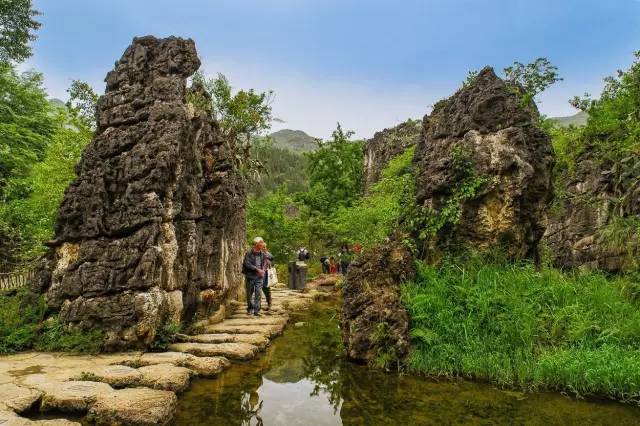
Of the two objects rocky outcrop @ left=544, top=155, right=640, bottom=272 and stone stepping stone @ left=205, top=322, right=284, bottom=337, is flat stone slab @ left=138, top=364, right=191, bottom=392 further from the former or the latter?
rocky outcrop @ left=544, top=155, right=640, bottom=272

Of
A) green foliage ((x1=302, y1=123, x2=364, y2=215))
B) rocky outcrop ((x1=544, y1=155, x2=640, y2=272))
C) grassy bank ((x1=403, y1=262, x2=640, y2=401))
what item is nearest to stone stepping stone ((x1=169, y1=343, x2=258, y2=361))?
grassy bank ((x1=403, y1=262, x2=640, y2=401))

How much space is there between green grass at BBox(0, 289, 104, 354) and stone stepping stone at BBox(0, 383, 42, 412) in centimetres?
178

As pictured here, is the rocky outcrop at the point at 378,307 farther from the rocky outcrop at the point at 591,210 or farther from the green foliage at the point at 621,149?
the rocky outcrop at the point at 591,210

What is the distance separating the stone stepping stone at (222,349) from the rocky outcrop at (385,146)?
20.8 meters

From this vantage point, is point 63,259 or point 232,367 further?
point 63,259

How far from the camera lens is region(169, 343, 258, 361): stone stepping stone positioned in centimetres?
762

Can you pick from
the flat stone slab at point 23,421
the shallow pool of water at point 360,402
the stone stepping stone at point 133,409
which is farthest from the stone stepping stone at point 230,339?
the flat stone slab at point 23,421

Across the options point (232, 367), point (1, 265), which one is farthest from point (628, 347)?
point (1, 265)

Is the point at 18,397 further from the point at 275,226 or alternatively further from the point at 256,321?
the point at 275,226

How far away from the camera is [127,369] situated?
20.8 feet

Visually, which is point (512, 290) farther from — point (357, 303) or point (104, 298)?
point (104, 298)

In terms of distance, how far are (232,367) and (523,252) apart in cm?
602

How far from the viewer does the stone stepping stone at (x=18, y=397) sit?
5.00 m

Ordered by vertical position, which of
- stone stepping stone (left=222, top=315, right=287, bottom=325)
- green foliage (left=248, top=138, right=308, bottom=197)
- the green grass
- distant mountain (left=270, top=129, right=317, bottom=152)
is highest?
distant mountain (left=270, top=129, right=317, bottom=152)
